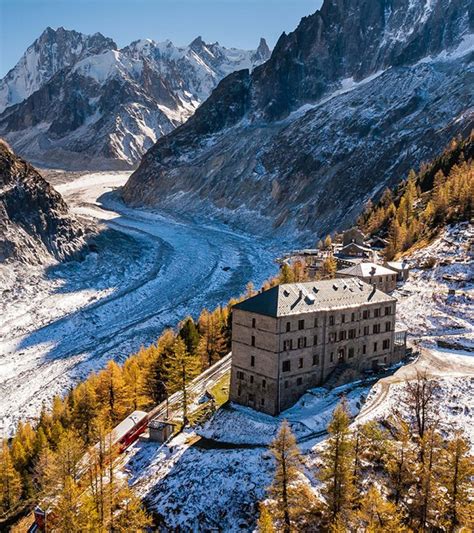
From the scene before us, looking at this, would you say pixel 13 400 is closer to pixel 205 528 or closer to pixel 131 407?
pixel 131 407

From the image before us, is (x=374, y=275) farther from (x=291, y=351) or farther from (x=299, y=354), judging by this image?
(x=291, y=351)

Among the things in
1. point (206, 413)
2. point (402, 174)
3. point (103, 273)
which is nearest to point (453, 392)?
point (206, 413)

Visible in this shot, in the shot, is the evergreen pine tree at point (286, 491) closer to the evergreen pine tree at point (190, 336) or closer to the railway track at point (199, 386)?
the railway track at point (199, 386)

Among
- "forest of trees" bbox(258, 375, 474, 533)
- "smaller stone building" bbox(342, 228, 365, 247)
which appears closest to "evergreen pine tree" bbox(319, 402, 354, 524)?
Result: "forest of trees" bbox(258, 375, 474, 533)

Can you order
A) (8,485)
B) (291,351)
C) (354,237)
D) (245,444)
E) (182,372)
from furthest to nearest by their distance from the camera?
(354,237) < (182,372) < (291,351) < (8,485) < (245,444)

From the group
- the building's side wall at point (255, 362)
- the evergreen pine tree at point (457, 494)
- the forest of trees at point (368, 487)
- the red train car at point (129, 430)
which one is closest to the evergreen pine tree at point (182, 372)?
the red train car at point (129, 430)

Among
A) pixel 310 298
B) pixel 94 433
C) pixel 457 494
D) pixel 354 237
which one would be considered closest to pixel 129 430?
pixel 94 433
